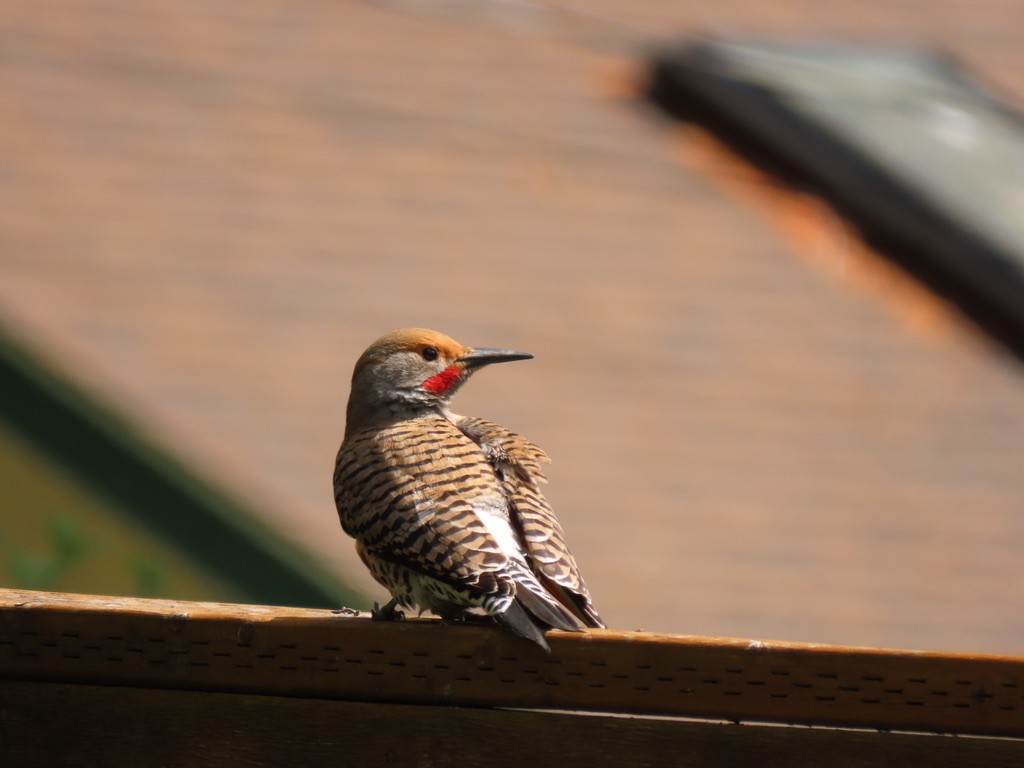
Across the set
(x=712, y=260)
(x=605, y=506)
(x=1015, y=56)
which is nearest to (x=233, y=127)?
(x=712, y=260)

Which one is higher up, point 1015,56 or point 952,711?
point 1015,56

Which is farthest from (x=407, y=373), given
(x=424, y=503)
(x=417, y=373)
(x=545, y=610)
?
(x=545, y=610)

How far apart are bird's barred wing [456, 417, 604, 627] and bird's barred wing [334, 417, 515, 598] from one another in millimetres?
51

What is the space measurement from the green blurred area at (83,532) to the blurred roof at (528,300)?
1.40ft

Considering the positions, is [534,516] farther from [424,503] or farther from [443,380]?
[443,380]

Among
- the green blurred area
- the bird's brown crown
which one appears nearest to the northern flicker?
the bird's brown crown

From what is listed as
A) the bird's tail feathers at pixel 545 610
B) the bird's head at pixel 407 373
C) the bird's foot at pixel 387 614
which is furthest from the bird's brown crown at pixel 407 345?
the bird's tail feathers at pixel 545 610

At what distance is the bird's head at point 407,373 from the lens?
12.8 ft

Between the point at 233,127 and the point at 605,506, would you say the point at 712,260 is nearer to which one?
the point at 605,506

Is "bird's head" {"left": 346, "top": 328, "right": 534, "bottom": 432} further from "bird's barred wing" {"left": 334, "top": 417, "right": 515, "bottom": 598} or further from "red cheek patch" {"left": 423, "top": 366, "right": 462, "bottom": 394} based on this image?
"bird's barred wing" {"left": 334, "top": 417, "right": 515, "bottom": 598}

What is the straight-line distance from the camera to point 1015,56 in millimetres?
10617

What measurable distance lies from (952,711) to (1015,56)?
9.42 metres

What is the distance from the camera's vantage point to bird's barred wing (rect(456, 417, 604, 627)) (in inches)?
118

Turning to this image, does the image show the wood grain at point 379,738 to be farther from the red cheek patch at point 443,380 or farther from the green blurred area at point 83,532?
the green blurred area at point 83,532
